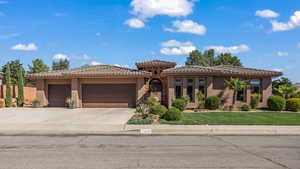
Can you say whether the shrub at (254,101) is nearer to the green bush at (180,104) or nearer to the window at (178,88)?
the green bush at (180,104)

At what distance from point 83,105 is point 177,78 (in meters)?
9.73

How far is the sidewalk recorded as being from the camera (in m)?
10.6

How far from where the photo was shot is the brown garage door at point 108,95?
73.6 feet

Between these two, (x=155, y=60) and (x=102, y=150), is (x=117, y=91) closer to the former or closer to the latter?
(x=155, y=60)

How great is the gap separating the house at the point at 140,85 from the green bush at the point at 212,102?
0.75 meters

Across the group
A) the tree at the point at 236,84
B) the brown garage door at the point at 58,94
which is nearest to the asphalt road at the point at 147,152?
the tree at the point at 236,84

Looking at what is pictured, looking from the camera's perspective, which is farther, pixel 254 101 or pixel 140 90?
pixel 140 90

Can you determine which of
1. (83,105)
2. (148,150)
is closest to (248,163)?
(148,150)

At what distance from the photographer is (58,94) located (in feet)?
76.7

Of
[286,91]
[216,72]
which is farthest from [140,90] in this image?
[286,91]

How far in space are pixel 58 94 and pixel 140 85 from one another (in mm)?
8780

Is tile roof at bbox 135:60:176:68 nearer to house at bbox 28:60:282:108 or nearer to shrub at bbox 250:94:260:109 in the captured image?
house at bbox 28:60:282:108

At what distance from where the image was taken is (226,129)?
1107 centimetres

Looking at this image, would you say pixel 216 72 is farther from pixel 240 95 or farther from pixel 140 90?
pixel 140 90
